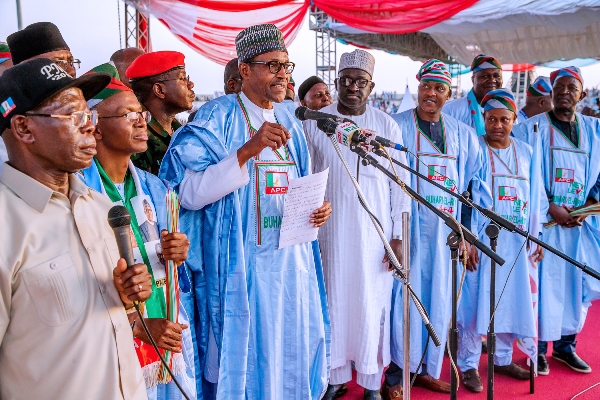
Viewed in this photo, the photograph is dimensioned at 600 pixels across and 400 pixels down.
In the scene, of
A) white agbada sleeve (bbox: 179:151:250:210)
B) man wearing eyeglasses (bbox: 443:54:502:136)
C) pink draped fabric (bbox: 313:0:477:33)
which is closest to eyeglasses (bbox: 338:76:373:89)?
white agbada sleeve (bbox: 179:151:250:210)

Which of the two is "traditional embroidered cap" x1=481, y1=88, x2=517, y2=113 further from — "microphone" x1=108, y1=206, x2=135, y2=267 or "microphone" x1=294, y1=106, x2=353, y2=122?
"microphone" x1=108, y1=206, x2=135, y2=267

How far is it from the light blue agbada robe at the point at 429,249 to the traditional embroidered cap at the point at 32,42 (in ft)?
7.35

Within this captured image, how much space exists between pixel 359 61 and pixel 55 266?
247 cm

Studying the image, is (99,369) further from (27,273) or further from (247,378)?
(247,378)

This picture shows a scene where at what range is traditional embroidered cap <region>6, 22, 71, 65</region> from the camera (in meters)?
2.60

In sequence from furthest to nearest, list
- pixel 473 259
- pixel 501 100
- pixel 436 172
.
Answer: pixel 501 100 < pixel 473 259 < pixel 436 172

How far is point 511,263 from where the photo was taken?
159 inches

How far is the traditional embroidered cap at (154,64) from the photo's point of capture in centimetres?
293

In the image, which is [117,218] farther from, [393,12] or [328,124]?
[393,12]

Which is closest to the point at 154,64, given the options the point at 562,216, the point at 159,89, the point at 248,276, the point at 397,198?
the point at 159,89

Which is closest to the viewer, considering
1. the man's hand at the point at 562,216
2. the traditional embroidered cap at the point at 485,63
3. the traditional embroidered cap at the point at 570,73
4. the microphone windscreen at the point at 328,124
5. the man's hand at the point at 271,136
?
the microphone windscreen at the point at 328,124

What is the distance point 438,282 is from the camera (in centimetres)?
373

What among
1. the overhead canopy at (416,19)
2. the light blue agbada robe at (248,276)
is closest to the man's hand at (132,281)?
the light blue agbada robe at (248,276)

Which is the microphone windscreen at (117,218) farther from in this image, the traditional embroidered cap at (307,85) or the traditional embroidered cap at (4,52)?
the traditional embroidered cap at (307,85)
